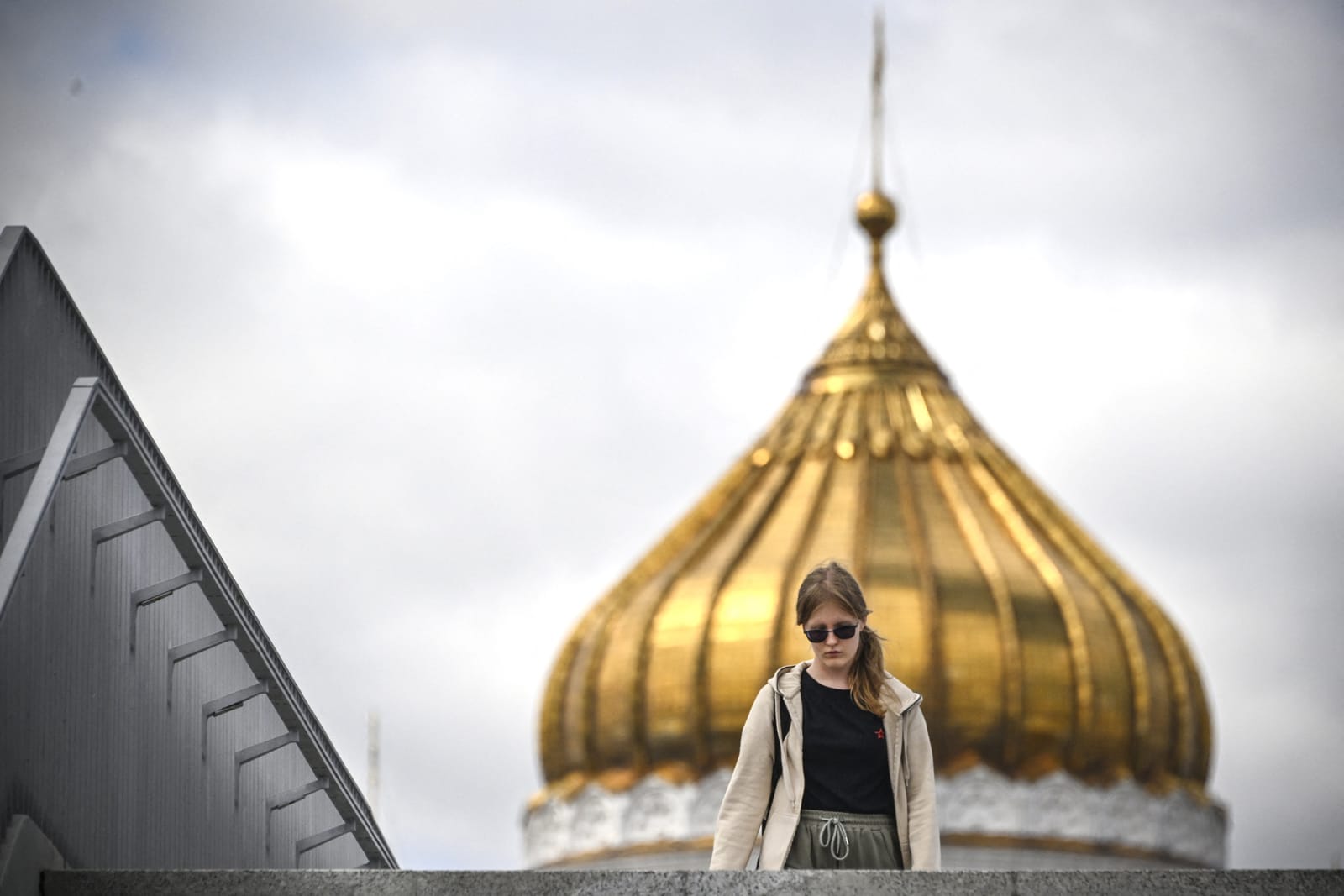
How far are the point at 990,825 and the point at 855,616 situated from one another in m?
26.7

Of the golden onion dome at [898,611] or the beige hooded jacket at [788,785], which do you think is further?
the golden onion dome at [898,611]

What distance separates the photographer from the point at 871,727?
9.50 meters

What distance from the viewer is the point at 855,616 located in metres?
9.36

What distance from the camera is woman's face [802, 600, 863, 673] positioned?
9336 millimetres

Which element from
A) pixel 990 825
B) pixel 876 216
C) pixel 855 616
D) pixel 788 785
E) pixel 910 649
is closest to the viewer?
pixel 855 616

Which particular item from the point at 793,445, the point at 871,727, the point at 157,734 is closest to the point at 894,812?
the point at 871,727

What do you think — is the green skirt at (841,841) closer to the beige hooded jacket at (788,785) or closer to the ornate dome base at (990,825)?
the beige hooded jacket at (788,785)

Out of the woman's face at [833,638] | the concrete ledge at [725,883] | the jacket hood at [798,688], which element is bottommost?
the concrete ledge at [725,883]

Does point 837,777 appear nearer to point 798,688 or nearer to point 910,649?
point 798,688

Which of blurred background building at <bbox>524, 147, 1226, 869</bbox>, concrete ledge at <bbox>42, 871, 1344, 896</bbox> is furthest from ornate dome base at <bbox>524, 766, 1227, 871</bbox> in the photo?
concrete ledge at <bbox>42, 871, 1344, 896</bbox>

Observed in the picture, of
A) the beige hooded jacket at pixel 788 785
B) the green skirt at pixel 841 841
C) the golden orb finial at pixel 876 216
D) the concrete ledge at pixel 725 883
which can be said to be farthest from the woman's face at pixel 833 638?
the golden orb finial at pixel 876 216

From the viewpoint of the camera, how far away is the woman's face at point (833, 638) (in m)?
9.34

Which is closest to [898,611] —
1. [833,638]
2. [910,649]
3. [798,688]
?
[910,649]

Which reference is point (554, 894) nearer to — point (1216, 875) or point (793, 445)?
point (1216, 875)
